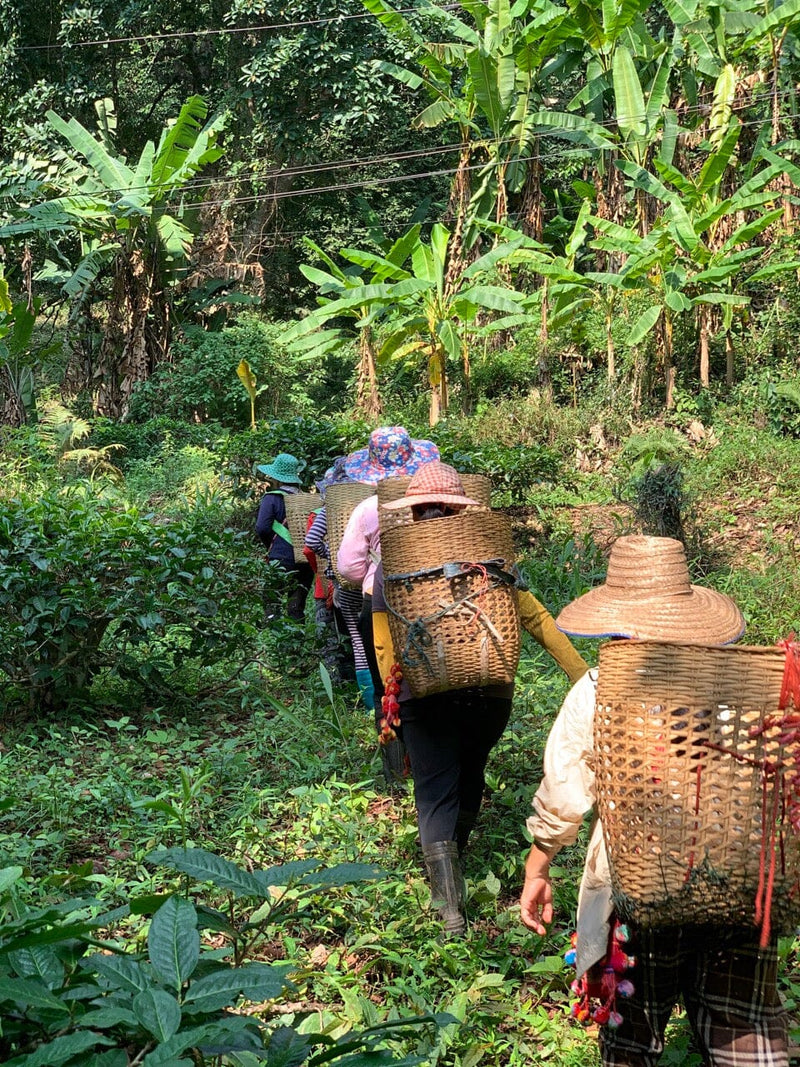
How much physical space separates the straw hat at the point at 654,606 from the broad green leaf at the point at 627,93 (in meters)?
12.4

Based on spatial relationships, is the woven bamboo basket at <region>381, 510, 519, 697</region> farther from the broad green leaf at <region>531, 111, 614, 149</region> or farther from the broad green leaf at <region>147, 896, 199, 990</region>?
the broad green leaf at <region>531, 111, 614, 149</region>

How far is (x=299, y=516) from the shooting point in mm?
7750

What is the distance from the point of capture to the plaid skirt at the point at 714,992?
7.62 feet

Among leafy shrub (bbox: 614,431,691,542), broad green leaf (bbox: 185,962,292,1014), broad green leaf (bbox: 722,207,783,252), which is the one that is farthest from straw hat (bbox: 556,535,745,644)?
broad green leaf (bbox: 722,207,783,252)

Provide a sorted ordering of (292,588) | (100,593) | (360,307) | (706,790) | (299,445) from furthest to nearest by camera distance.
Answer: (360,307) < (299,445) < (292,588) < (100,593) < (706,790)

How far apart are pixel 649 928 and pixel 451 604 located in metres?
1.59

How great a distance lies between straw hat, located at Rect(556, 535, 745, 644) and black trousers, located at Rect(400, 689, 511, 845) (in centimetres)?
116

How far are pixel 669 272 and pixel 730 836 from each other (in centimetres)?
1146

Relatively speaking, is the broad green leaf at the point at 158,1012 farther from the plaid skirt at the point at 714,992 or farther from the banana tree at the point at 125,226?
the banana tree at the point at 125,226

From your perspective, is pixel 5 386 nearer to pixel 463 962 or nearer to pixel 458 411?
pixel 458 411

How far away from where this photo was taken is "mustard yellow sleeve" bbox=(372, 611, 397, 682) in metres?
4.12

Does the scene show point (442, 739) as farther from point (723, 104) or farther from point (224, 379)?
point (224, 379)

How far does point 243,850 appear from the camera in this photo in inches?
173

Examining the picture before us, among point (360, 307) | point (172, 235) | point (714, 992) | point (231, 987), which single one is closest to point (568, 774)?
point (714, 992)
